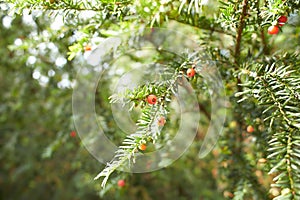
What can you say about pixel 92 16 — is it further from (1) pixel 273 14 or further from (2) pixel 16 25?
(2) pixel 16 25

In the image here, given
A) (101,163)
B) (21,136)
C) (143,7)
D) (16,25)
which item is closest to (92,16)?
(143,7)

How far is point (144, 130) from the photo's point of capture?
0.50 meters

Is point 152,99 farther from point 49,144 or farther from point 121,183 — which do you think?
point 49,144

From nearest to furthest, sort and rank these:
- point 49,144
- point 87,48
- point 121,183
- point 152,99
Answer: point 152,99
point 87,48
point 121,183
point 49,144

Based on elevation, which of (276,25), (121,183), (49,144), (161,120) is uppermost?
(276,25)

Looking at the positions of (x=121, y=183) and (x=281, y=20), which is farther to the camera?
(x=121, y=183)

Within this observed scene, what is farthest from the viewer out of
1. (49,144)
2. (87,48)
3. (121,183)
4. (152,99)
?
(49,144)

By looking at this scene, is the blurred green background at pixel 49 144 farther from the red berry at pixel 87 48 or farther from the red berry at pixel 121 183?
the red berry at pixel 87 48

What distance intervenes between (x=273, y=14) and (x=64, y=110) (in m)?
0.70

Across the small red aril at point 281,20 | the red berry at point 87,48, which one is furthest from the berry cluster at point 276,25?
the red berry at point 87,48

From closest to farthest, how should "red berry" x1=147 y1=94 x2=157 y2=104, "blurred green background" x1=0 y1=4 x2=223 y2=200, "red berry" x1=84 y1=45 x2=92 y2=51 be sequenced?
"red berry" x1=147 y1=94 x2=157 y2=104 → "red berry" x1=84 y1=45 x2=92 y2=51 → "blurred green background" x1=0 y1=4 x2=223 y2=200

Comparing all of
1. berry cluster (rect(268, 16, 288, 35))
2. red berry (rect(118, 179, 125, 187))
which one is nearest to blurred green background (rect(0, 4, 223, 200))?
red berry (rect(118, 179, 125, 187))

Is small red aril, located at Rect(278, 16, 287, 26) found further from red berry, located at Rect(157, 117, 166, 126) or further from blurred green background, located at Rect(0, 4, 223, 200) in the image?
blurred green background, located at Rect(0, 4, 223, 200)

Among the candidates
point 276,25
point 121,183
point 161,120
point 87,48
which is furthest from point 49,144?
point 276,25
